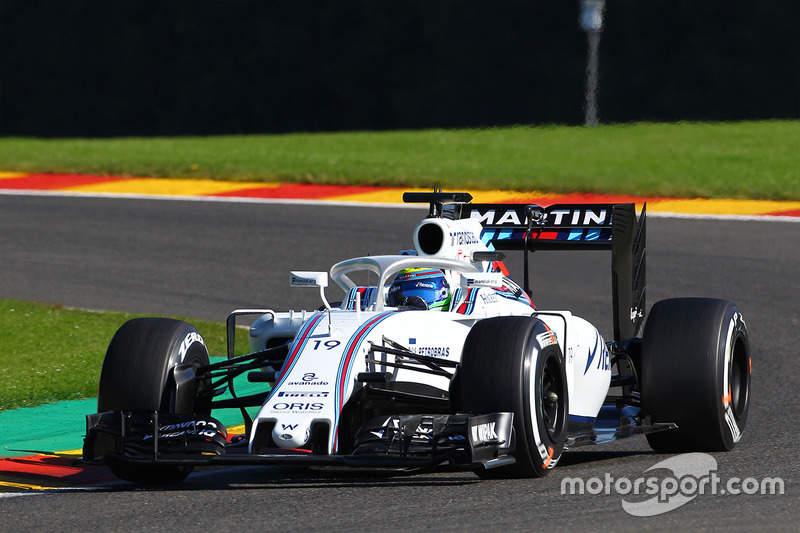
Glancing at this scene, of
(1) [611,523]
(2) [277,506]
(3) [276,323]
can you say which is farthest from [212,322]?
(1) [611,523]

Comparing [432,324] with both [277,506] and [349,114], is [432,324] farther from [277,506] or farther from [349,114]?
[349,114]

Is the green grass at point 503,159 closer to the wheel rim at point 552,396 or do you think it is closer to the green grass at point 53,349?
the green grass at point 53,349

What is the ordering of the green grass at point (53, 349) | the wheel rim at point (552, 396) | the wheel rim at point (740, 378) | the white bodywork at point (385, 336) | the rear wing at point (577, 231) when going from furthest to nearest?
1. the green grass at point (53, 349)
2. the rear wing at point (577, 231)
3. the wheel rim at point (740, 378)
4. the wheel rim at point (552, 396)
5. the white bodywork at point (385, 336)

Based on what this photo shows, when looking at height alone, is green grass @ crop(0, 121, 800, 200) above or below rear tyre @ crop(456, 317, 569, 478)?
above

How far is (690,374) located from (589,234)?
1.34 meters

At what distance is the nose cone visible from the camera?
639cm

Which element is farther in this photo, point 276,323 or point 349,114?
point 349,114

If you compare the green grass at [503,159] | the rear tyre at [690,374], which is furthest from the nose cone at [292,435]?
the green grass at [503,159]

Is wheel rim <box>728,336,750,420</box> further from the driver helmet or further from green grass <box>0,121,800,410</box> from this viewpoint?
green grass <box>0,121,800,410</box>

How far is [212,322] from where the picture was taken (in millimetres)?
11992

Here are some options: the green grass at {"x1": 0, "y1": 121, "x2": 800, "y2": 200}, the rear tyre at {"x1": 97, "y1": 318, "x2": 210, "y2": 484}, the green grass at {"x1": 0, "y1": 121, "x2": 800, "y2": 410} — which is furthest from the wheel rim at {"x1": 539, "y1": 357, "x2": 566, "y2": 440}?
the green grass at {"x1": 0, "y1": 121, "x2": 800, "y2": 200}

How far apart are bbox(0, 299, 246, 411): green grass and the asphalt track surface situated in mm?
775

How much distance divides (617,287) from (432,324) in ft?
5.82

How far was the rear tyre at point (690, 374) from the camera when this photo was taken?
7.54 meters
